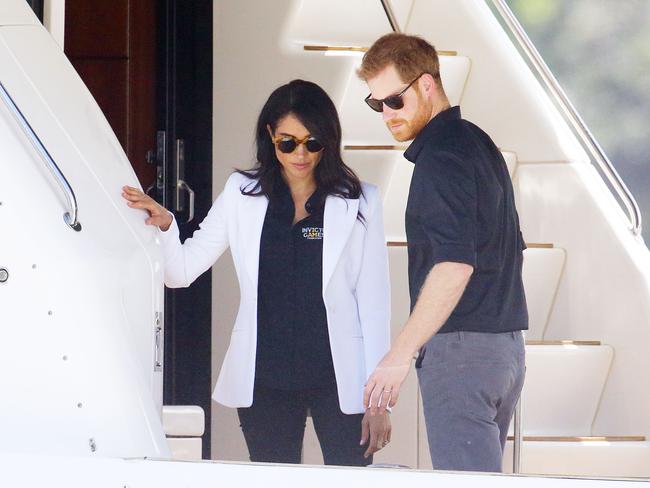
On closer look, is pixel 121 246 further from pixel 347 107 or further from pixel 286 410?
pixel 347 107

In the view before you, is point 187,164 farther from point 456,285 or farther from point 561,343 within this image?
point 456,285

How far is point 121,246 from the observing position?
2305 mm

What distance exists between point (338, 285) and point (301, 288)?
85 millimetres

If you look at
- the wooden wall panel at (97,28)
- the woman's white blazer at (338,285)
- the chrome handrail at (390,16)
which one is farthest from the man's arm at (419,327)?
the wooden wall panel at (97,28)

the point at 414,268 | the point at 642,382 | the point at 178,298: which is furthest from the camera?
the point at 178,298

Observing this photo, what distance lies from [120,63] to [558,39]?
14.6 metres

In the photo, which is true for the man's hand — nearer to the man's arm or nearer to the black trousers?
the man's arm

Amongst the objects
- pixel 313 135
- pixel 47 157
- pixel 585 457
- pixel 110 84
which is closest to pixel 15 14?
pixel 47 157

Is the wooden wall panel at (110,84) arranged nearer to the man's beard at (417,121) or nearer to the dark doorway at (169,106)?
the dark doorway at (169,106)

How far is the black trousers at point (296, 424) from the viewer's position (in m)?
2.79

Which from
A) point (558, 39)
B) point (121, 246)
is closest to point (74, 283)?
point (121, 246)

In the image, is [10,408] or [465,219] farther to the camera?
[465,219]

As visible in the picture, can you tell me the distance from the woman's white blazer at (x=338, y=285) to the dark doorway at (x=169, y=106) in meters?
1.52

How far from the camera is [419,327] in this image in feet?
7.48
